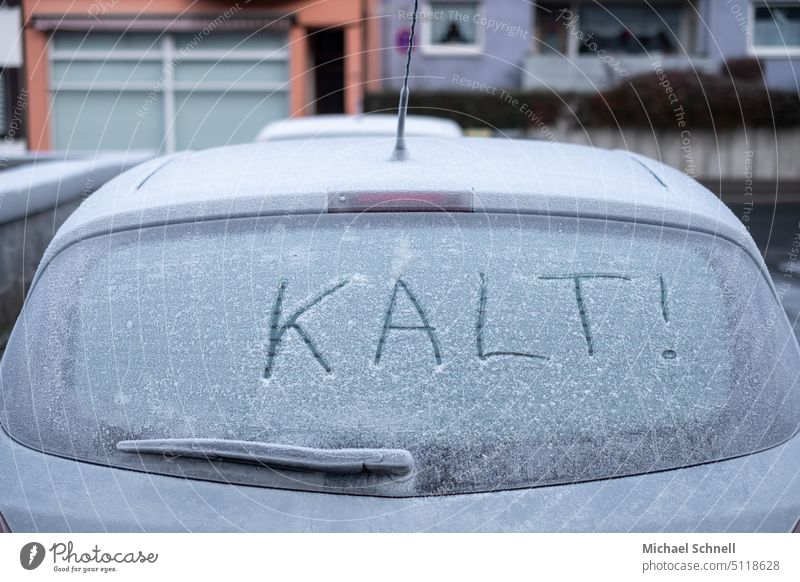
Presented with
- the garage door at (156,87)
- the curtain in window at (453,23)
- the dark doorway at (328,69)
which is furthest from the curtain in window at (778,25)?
the garage door at (156,87)

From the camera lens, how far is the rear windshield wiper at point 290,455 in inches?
68.2

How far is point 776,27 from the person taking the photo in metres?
22.0

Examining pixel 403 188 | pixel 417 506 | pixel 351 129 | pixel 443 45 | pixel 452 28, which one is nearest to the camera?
pixel 417 506

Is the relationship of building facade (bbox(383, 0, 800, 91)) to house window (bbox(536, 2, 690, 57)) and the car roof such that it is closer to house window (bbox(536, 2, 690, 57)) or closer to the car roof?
house window (bbox(536, 2, 690, 57))

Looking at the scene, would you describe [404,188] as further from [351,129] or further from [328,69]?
[328,69]

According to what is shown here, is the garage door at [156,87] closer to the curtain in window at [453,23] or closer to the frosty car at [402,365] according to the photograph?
the curtain in window at [453,23]

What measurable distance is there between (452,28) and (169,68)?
5.92 meters

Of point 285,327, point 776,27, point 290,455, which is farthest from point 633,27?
point 290,455

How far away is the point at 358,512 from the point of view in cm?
168

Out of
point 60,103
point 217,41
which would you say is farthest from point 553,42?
point 60,103

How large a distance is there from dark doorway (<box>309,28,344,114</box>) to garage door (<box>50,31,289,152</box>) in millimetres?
1335

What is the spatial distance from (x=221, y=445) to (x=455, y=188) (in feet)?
2.03

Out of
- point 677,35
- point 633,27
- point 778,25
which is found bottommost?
point 778,25

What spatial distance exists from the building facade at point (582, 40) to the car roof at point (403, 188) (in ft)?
68.0
